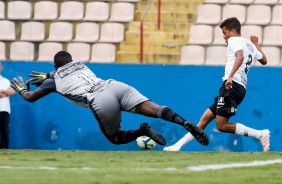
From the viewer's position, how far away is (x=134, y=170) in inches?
330

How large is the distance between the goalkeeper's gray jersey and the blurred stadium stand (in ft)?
15.3

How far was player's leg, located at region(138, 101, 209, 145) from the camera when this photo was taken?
1084cm

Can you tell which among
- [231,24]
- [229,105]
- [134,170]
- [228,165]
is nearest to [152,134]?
[229,105]

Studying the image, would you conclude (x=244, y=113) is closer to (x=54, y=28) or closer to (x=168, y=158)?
(x=168, y=158)

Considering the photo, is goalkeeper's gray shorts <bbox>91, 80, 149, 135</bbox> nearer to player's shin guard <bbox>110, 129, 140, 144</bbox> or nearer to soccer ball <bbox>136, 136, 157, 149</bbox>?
player's shin guard <bbox>110, 129, 140, 144</bbox>

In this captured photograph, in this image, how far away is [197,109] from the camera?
44.8 feet

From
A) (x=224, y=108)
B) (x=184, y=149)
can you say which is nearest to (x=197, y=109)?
(x=184, y=149)

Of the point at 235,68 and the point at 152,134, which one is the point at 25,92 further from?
the point at 235,68

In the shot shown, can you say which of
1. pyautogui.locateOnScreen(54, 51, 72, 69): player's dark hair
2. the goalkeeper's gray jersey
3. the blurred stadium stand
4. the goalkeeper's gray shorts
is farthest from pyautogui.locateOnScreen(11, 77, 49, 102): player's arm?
the blurred stadium stand

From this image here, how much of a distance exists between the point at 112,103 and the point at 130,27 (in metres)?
5.91

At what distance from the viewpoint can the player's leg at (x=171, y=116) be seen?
10.8 metres

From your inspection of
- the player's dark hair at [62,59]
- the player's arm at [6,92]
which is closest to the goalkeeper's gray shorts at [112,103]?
the player's dark hair at [62,59]

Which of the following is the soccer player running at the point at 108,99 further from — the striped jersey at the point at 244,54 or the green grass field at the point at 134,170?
the striped jersey at the point at 244,54

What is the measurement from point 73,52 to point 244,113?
4057 millimetres
